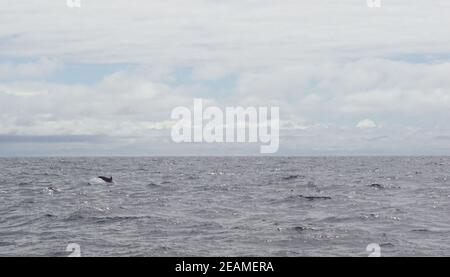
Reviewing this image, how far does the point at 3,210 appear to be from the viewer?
35.6 meters

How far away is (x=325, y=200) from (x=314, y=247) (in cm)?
1735

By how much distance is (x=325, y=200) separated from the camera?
39.6 meters

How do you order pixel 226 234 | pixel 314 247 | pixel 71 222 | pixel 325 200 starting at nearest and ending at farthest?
pixel 314 247
pixel 226 234
pixel 71 222
pixel 325 200

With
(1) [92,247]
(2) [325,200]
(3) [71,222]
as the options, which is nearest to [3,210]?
(3) [71,222]

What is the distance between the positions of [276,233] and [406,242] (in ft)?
18.8
